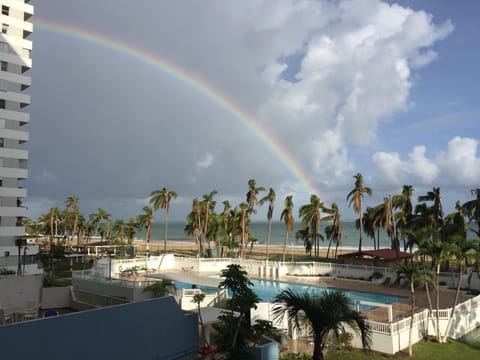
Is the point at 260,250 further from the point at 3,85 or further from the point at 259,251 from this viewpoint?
the point at 3,85

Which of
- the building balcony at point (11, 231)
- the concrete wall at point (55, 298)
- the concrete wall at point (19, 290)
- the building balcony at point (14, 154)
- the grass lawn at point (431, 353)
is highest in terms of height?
the building balcony at point (14, 154)

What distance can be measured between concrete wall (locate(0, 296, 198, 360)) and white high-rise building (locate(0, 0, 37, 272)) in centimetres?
2811

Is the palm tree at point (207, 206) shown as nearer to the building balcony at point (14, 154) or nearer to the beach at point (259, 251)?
the beach at point (259, 251)

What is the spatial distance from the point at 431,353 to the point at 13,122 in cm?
3818

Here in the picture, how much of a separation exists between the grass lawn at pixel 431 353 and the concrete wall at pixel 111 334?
624cm

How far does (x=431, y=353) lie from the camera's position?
643 inches

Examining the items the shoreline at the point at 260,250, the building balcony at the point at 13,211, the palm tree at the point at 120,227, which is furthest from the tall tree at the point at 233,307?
the palm tree at the point at 120,227

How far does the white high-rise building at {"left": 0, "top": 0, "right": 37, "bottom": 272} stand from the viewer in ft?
119

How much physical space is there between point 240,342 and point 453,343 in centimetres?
1149

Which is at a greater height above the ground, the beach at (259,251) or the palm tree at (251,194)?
the palm tree at (251,194)

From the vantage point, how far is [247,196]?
4894cm

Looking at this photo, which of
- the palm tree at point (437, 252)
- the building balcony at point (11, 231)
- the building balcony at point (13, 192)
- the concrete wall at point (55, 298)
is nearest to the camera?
the palm tree at point (437, 252)

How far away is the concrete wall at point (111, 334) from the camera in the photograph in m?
9.02

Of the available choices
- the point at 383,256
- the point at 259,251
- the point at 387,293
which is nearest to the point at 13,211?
the point at 387,293
